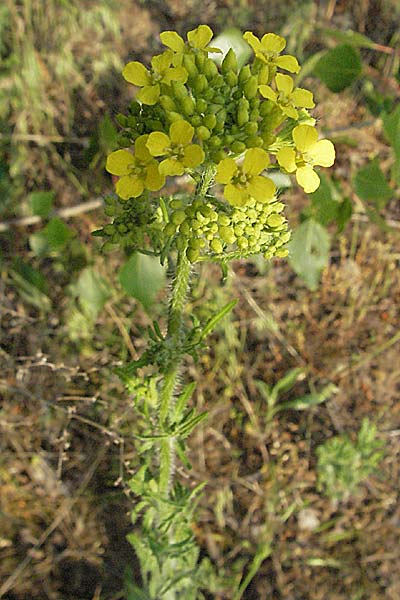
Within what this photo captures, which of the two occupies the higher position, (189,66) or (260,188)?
(189,66)

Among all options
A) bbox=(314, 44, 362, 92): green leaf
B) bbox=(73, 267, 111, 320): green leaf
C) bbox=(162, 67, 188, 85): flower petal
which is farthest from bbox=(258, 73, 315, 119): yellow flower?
bbox=(73, 267, 111, 320): green leaf

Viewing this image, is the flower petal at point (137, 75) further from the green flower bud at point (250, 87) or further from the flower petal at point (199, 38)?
the green flower bud at point (250, 87)

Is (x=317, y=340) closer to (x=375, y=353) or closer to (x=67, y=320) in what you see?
(x=375, y=353)

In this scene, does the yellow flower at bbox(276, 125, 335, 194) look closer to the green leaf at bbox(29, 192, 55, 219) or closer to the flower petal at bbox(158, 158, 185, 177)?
the flower petal at bbox(158, 158, 185, 177)

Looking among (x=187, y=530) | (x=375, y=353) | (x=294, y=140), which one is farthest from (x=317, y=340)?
(x=294, y=140)

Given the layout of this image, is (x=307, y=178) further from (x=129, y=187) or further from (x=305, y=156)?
(x=129, y=187)

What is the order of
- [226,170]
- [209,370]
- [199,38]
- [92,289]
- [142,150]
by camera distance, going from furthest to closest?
[209,370], [92,289], [199,38], [142,150], [226,170]

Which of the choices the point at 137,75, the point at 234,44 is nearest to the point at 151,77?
the point at 137,75
